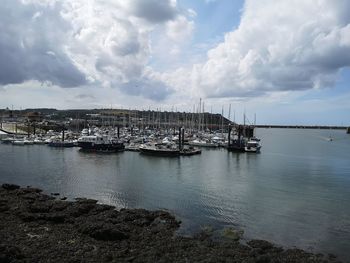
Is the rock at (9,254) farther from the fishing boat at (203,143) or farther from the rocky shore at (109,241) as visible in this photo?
the fishing boat at (203,143)

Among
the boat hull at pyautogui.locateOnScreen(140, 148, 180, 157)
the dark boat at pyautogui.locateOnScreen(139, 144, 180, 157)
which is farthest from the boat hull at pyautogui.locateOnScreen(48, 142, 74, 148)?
the boat hull at pyautogui.locateOnScreen(140, 148, 180, 157)

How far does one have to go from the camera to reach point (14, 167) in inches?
2371

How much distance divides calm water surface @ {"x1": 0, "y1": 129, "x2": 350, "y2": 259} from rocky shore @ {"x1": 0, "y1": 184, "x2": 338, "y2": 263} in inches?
106

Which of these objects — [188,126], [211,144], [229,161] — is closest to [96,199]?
[229,161]

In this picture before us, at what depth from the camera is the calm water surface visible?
29250 millimetres

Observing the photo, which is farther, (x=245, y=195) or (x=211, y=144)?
(x=211, y=144)

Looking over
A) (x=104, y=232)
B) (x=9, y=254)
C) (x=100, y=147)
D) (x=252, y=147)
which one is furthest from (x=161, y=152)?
(x=9, y=254)

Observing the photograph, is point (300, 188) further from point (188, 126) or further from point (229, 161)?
point (188, 126)

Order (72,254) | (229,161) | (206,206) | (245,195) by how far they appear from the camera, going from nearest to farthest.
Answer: (72,254) → (206,206) → (245,195) → (229,161)

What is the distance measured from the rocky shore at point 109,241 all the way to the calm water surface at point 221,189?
106 inches

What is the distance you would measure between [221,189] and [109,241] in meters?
23.1

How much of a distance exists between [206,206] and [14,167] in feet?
125

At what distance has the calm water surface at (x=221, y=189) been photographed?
2925 centimetres

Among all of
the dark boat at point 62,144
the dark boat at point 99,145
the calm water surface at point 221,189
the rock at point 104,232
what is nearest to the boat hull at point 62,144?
the dark boat at point 62,144
